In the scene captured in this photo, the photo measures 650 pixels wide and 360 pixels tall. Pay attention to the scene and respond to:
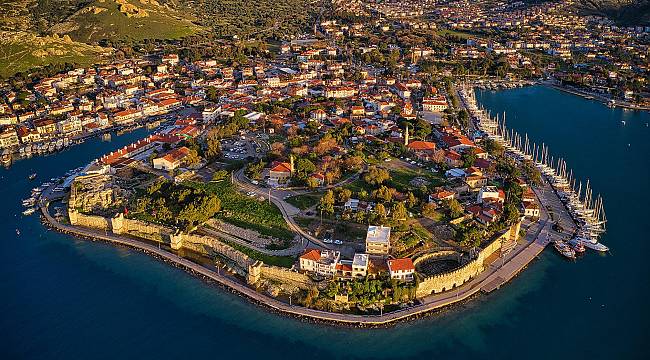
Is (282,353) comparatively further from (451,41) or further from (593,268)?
(451,41)

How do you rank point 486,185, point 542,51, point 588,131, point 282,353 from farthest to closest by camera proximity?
point 542,51, point 588,131, point 486,185, point 282,353

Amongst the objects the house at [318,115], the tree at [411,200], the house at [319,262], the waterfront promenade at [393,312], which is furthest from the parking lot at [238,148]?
the house at [319,262]

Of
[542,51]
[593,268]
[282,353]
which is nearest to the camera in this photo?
[282,353]

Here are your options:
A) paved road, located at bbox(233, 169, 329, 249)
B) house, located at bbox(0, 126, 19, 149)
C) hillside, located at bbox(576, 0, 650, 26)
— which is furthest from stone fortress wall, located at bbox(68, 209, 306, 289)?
hillside, located at bbox(576, 0, 650, 26)

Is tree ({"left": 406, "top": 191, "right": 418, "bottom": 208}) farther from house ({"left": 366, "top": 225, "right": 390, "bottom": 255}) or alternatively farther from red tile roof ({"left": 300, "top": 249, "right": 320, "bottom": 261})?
red tile roof ({"left": 300, "top": 249, "right": 320, "bottom": 261})

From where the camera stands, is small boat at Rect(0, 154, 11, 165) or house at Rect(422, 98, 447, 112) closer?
small boat at Rect(0, 154, 11, 165)

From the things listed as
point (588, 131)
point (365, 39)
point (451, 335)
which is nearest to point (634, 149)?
point (588, 131)

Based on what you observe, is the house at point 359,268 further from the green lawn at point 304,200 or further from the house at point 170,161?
the house at point 170,161
